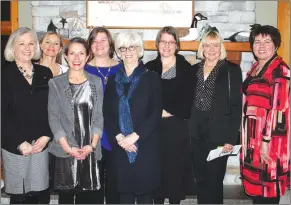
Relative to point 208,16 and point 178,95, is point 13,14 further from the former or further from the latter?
point 178,95

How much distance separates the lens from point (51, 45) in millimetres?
2893

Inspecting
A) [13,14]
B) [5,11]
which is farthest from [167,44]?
[5,11]

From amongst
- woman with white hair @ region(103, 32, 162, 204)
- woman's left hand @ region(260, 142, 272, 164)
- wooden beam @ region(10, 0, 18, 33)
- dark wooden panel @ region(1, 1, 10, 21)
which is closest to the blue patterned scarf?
woman with white hair @ region(103, 32, 162, 204)

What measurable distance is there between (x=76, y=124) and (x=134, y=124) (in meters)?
0.39

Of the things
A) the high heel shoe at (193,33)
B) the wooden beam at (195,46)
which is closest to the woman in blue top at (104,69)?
the wooden beam at (195,46)

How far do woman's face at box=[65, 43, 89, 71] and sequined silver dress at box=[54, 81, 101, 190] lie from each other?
12cm

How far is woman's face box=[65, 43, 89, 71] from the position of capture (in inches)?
95.4

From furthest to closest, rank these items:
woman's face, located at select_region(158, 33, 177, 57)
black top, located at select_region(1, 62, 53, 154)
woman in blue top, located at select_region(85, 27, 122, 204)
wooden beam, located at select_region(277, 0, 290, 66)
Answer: wooden beam, located at select_region(277, 0, 290, 66)
woman's face, located at select_region(158, 33, 177, 57)
woman in blue top, located at select_region(85, 27, 122, 204)
black top, located at select_region(1, 62, 53, 154)

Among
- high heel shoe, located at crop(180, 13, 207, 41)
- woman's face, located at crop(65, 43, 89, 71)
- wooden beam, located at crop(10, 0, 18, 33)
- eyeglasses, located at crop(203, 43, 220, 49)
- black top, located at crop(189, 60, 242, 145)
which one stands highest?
wooden beam, located at crop(10, 0, 18, 33)

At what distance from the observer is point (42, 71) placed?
97.9 inches

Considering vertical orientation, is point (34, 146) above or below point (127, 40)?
below

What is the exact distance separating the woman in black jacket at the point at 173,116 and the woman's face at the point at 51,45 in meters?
0.83

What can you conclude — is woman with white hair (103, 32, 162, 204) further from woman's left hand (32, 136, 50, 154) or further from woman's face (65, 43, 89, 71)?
woman's left hand (32, 136, 50, 154)

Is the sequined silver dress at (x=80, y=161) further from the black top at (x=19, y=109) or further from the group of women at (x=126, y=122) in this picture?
the black top at (x=19, y=109)
